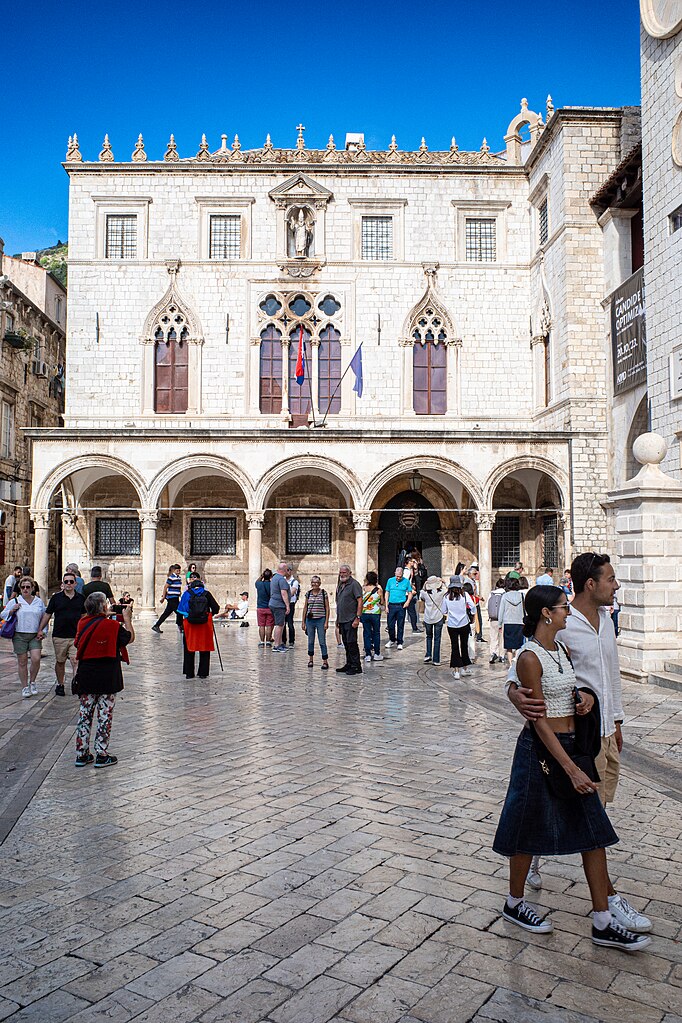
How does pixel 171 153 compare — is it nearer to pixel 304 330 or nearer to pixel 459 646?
pixel 304 330

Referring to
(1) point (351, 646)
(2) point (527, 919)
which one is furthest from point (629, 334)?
(2) point (527, 919)

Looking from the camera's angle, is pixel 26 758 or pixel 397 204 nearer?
pixel 26 758

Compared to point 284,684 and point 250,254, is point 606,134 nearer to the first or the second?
point 250,254

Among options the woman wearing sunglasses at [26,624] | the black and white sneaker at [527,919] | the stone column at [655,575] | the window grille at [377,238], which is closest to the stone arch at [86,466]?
the window grille at [377,238]

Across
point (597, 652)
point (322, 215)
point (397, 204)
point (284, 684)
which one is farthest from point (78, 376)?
point (597, 652)

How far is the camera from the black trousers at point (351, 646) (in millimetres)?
12344

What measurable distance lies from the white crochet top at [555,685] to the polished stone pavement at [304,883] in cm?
105

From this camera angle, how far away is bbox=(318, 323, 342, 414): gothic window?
25797 millimetres

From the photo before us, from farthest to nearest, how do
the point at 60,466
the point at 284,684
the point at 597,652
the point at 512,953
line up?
the point at 60,466
the point at 284,684
the point at 597,652
the point at 512,953

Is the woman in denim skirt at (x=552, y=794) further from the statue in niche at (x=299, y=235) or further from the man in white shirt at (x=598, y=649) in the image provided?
the statue in niche at (x=299, y=235)

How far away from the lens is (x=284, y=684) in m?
11.4

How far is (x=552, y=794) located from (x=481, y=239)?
25.2 metres

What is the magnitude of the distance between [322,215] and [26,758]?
2248 cm

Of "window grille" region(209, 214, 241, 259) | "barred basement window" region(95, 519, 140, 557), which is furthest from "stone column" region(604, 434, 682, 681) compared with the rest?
"window grille" region(209, 214, 241, 259)
